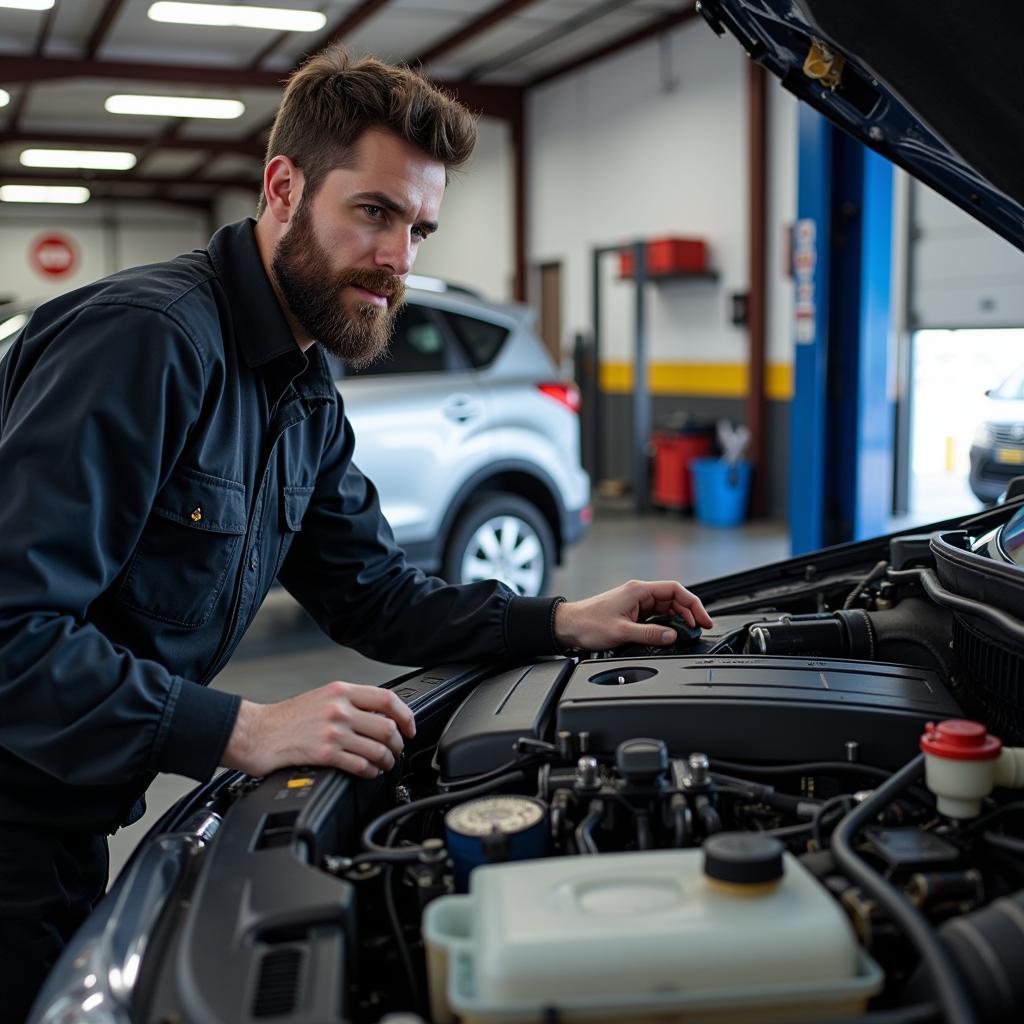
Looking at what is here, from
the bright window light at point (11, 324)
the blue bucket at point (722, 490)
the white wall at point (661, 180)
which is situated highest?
the white wall at point (661, 180)

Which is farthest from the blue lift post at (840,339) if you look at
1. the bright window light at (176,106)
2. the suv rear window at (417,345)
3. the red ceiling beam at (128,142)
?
the red ceiling beam at (128,142)

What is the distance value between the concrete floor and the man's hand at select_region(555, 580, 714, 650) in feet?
5.60

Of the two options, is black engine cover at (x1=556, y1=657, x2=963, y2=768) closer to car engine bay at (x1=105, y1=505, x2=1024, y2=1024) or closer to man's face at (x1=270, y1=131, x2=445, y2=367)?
car engine bay at (x1=105, y1=505, x2=1024, y2=1024)

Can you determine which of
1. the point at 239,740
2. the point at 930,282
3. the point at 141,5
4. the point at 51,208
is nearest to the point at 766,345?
the point at 930,282

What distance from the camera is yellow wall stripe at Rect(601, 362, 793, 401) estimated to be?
850cm

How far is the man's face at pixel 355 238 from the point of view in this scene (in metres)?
1.60

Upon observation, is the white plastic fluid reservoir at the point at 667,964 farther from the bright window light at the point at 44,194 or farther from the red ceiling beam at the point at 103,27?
the bright window light at the point at 44,194

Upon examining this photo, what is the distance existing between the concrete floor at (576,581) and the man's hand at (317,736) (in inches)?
71.8

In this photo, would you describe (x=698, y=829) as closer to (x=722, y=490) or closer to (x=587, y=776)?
(x=587, y=776)

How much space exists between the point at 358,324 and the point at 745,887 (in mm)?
1019

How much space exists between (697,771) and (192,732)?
21.0 inches

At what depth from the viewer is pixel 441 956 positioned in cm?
91

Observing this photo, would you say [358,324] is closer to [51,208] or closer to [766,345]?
[766,345]

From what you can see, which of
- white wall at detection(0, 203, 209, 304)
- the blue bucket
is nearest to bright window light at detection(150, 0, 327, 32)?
the blue bucket
